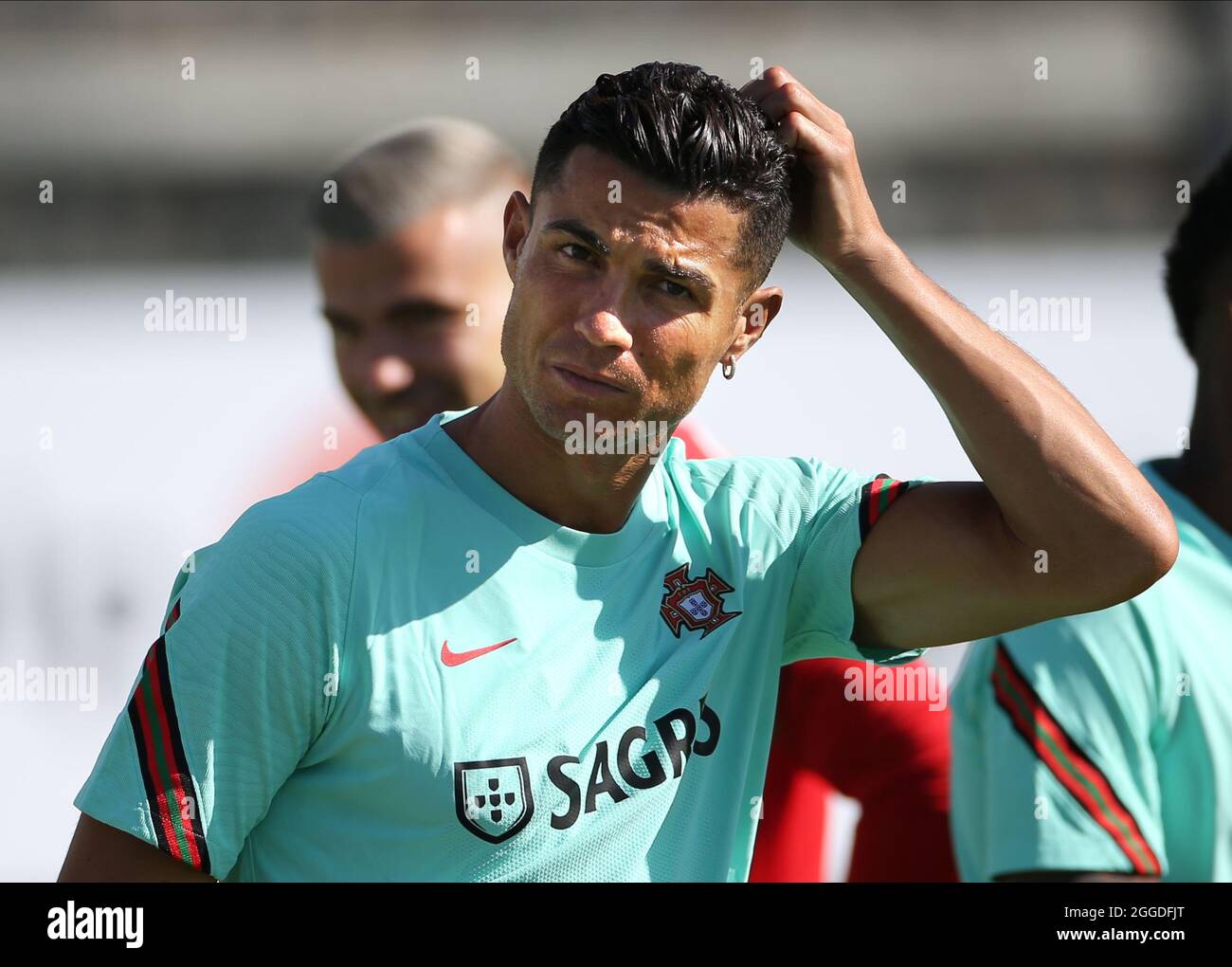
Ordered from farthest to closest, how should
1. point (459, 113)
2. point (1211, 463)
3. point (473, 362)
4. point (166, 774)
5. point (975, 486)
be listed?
1. point (459, 113)
2. point (473, 362)
3. point (1211, 463)
4. point (975, 486)
5. point (166, 774)

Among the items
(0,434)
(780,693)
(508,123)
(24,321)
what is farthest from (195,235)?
(780,693)

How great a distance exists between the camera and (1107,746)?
7.48 feet

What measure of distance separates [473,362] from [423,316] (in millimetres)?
188

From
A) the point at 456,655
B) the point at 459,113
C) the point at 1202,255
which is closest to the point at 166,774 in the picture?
the point at 456,655

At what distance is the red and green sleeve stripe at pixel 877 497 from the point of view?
73.5 inches

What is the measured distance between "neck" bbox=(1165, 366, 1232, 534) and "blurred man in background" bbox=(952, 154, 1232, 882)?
0.19 meters

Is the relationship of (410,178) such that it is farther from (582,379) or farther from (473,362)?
(582,379)

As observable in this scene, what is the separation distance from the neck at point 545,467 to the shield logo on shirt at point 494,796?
0.34 meters

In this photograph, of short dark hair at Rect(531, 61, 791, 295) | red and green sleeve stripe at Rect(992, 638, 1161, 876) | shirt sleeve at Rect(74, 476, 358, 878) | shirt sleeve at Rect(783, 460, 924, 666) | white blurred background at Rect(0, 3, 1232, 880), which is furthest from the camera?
white blurred background at Rect(0, 3, 1232, 880)

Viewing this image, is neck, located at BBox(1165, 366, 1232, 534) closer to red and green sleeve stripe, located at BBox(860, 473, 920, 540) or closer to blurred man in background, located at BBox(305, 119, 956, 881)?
blurred man in background, located at BBox(305, 119, 956, 881)

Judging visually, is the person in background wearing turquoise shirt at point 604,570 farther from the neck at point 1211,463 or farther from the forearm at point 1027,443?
the neck at point 1211,463

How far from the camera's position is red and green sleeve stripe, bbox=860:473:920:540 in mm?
1867

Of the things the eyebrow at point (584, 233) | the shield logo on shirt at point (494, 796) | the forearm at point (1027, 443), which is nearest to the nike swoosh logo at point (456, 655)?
the shield logo on shirt at point (494, 796)

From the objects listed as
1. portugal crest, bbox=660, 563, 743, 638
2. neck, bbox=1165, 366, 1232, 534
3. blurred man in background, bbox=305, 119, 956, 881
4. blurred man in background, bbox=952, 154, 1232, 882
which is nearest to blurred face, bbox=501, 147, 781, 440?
portugal crest, bbox=660, 563, 743, 638
